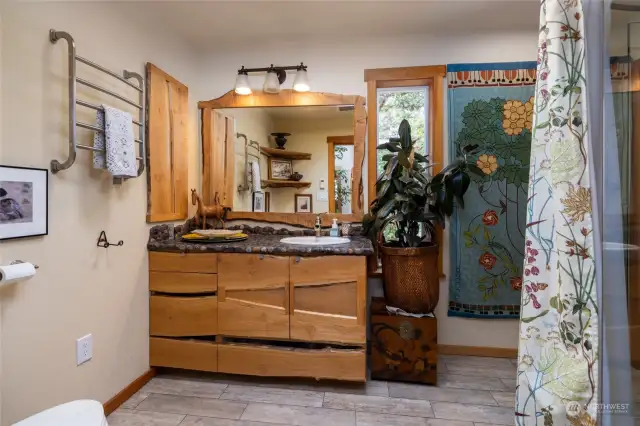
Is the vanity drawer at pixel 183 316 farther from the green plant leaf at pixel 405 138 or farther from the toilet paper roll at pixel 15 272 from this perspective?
the green plant leaf at pixel 405 138

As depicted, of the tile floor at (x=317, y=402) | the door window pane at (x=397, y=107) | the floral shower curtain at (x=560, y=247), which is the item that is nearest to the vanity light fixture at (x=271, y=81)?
the door window pane at (x=397, y=107)

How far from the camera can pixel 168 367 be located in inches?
83.6

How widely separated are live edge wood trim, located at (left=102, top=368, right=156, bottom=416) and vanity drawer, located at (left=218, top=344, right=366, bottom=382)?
0.46m

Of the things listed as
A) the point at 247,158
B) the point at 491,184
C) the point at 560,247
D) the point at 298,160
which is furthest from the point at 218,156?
the point at 560,247

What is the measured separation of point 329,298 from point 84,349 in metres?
1.24

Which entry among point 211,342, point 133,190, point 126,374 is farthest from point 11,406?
point 133,190

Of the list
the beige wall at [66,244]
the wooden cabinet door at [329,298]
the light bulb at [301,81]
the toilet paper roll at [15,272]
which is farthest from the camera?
the light bulb at [301,81]

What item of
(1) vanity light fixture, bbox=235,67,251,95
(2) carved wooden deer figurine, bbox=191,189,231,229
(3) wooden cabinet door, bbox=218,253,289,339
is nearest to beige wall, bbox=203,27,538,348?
(1) vanity light fixture, bbox=235,67,251,95

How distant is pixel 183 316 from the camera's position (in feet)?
6.73

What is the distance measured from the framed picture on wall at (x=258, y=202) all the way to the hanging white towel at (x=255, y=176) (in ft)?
0.11

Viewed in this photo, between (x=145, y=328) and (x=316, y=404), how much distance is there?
112 centimetres

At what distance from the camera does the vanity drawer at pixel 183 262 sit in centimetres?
203

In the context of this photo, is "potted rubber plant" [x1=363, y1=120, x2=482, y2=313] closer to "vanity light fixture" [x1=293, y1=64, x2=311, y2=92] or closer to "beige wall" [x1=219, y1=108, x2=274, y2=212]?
"vanity light fixture" [x1=293, y1=64, x2=311, y2=92]

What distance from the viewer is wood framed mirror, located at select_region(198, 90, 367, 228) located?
2.47m
